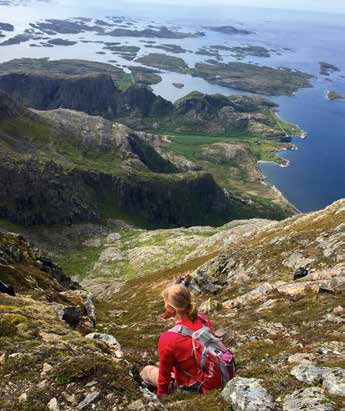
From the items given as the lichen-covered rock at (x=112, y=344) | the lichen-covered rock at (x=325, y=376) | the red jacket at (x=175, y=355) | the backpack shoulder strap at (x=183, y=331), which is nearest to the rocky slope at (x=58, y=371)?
the lichen-covered rock at (x=112, y=344)

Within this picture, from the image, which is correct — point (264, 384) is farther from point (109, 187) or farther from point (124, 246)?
point (109, 187)

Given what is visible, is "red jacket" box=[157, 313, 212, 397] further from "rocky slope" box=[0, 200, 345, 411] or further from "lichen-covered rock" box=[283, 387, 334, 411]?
"lichen-covered rock" box=[283, 387, 334, 411]

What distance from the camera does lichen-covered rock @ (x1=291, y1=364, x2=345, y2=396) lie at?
46.7 ft

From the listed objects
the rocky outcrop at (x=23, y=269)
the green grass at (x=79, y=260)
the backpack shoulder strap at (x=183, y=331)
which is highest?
the backpack shoulder strap at (x=183, y=331)

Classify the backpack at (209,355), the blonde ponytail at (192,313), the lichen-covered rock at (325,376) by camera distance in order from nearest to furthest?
the backpack at (209,355), the blonde ponytail at (192,313), the lichen-covered rock at (325,376)

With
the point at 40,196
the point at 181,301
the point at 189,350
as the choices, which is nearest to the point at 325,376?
the point at 189,350

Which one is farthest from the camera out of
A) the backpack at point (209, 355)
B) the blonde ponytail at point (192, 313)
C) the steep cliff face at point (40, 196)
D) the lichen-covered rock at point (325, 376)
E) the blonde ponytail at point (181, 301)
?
the steep cliff face at point (40, 196)

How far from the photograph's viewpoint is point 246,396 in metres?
14.2

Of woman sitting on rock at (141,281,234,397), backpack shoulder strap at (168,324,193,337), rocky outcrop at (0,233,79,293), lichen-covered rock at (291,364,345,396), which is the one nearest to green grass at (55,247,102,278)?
rocky outcrop at (0,233,79,293)

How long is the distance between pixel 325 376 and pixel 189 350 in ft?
18.9

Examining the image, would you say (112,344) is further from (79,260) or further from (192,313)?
(79,260)

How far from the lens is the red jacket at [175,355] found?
13641 millimetres

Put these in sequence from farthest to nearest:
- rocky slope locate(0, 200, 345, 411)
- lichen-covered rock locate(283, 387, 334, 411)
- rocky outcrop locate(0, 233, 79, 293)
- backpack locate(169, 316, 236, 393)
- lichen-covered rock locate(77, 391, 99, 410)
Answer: rocky outcrop locate(0, 233, 79, 293) → rocky slope locate(0, 200, 345, 411) → lichen-covered rock locate(77, 391, 99, 410) → backpack locate(169, 316, 236, 393) → lichen-covered rock locate(283, 387, 334, 411)

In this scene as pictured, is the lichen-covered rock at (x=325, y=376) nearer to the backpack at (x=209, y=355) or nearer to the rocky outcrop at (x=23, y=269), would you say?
the backpack at (x=209, y=355)
